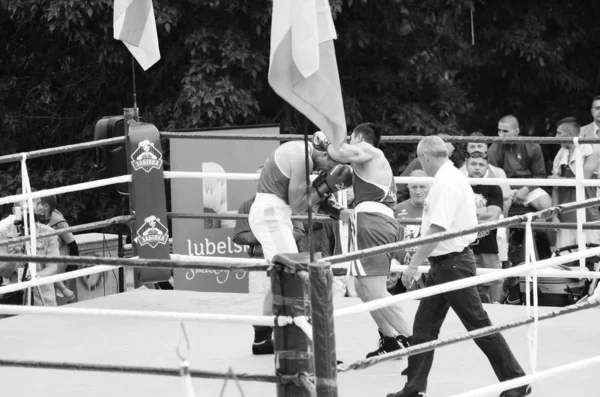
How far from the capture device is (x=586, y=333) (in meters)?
7.70

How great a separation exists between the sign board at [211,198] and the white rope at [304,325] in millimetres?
6093

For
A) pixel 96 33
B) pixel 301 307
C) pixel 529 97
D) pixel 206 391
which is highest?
pixel 96 33

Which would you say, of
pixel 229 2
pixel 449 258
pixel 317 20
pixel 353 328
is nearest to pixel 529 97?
pixel 229 2

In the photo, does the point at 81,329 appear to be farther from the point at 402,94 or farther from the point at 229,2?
the point at 402,94

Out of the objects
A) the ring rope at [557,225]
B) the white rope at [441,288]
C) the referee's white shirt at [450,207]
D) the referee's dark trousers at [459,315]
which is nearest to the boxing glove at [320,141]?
the ring rope at [557,225]

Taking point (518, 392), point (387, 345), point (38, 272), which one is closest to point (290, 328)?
point (518, 392)

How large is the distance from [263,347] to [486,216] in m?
2.97

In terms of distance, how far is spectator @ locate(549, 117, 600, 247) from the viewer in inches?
375

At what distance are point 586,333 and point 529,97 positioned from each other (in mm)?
7140

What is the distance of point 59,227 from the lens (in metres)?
10.3

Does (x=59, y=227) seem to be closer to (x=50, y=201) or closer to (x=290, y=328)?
(x=50, y=201)

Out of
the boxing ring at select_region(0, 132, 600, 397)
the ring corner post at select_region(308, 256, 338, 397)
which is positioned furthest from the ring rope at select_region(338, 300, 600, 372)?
the ring corner post at select_region(308, 256, 338, 397)

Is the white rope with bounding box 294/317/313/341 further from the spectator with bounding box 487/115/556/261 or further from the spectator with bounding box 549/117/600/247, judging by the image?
the spectator with bounding box 487/115/556/261

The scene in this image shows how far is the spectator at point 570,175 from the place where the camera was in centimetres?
952
